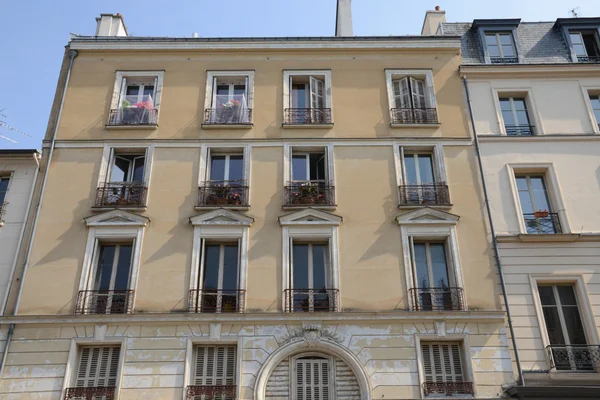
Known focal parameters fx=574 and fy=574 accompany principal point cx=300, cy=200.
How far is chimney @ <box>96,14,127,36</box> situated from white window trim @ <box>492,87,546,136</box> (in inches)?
466

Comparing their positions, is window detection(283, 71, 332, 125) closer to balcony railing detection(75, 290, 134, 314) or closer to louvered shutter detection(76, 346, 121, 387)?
balcony railing detection(75, 290, 134, 314)

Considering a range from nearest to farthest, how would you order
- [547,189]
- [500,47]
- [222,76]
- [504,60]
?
[547,189] → [222,76] → [504,60] → [500,47]

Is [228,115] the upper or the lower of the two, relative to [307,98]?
lower

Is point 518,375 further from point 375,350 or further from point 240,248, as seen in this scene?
point 240,248

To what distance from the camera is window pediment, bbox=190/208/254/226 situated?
14.4 m

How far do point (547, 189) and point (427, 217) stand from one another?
11.8ft

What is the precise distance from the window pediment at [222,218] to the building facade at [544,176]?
6.44m

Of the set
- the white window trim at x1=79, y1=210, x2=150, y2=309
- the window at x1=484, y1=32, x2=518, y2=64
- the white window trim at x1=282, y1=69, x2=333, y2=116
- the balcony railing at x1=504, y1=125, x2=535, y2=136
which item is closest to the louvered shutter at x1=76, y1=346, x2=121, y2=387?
the white window trim at x1=79, y1=210, x2=150, y2=309

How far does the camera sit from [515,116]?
16547 millimetres

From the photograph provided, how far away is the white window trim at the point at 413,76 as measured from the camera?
16547 mm

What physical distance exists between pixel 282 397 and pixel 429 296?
4172 mm

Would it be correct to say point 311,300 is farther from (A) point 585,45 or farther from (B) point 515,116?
(A) point 585,45

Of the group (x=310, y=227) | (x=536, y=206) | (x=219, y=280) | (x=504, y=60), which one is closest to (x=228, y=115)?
(x=310, y=227)

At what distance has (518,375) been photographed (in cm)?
1273
